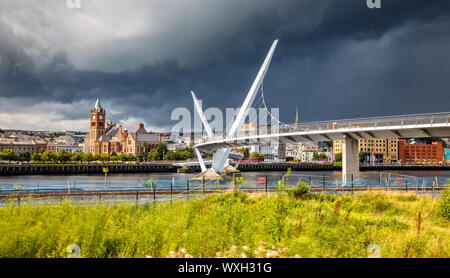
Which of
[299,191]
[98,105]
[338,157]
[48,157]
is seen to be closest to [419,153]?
[338,157]

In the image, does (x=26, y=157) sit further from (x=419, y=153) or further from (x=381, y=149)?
(x=419, y=153)

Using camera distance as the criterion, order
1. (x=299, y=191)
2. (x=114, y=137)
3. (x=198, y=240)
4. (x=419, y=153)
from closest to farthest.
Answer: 1. (x=198, y=240)
2. (x=299, y=191)
3. (x=419, y=153)
4. (x=114, y=137)

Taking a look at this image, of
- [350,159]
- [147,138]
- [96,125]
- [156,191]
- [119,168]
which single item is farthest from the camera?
[96,125]

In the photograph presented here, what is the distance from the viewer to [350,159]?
31203mm

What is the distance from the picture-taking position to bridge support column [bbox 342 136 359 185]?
3070 cm

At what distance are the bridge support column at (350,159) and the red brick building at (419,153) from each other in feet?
420

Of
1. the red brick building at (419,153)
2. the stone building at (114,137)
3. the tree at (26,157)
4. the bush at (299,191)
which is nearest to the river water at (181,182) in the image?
the bush at (299,191)

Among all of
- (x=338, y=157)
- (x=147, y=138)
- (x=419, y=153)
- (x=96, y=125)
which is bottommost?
(x=338, y=157)

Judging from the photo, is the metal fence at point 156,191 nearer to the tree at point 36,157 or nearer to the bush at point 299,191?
the bush at point 299,191

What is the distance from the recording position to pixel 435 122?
2588cm

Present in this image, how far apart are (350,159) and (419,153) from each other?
139265 millimetres

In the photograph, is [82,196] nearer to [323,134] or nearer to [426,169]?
[323,134]
